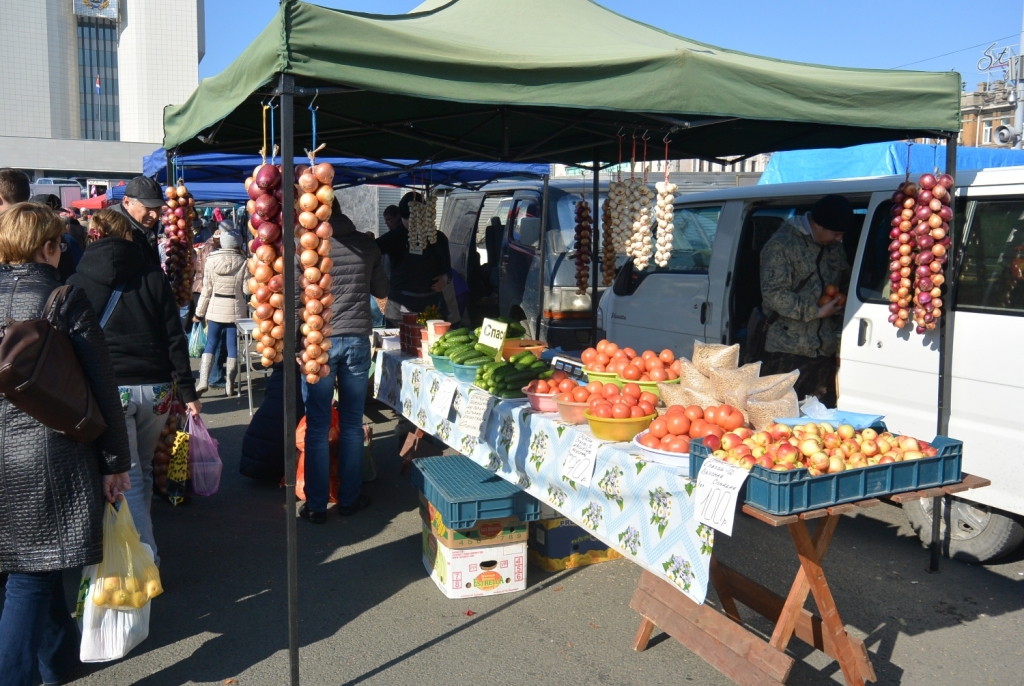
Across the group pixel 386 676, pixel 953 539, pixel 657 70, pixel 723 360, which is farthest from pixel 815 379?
pixel 386 676

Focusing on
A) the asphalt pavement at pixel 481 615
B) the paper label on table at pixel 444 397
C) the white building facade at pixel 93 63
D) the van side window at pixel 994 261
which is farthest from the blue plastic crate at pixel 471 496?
the white building facade at pixel 93 63

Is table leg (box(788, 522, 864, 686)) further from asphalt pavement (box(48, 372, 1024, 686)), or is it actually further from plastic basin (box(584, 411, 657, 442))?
plastic basin (box(584, 411, 657, 442))

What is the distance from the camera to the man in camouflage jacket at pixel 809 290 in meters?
4.86

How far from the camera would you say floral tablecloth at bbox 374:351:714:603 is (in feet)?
9.46

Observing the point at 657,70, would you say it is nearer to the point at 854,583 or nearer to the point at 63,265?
the point at 854,583

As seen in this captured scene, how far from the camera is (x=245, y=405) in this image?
8711 mm

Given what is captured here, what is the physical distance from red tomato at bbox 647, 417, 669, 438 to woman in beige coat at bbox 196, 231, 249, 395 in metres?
6.54

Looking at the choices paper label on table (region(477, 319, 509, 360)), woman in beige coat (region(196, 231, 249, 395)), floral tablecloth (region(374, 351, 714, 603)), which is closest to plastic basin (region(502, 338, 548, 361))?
paper label on table (region(477, 319, 509, 360))

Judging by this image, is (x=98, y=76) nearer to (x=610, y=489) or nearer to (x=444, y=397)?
(x=444, y=397)

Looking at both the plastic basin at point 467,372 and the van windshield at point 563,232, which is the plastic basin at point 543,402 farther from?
the van windshield at point 563,232

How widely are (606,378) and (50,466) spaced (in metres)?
2.48

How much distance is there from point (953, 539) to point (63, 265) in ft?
18.0

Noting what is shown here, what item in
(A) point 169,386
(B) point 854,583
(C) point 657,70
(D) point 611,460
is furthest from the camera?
(B) point 854,583

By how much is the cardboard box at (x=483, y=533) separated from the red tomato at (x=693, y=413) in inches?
48.1
